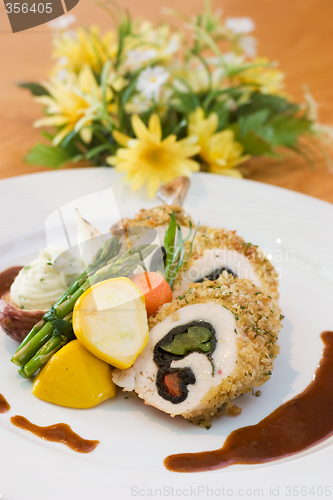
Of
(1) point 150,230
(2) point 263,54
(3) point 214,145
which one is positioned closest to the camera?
(1) point 150,230

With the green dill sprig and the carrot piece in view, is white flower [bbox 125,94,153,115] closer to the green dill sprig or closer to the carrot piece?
the green dill sprig

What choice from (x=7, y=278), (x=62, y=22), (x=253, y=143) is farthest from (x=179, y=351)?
(x=62, y=22)

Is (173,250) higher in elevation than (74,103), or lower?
lower

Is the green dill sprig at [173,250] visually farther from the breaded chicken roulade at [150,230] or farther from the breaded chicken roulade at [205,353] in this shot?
the breaded chicken roulade at [205,353]

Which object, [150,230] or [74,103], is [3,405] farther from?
[74,103]

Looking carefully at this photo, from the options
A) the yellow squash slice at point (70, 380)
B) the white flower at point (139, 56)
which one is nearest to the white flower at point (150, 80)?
the white flower at point (139, 56)

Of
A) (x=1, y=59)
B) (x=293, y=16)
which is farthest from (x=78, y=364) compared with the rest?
(x=293, y=16)
